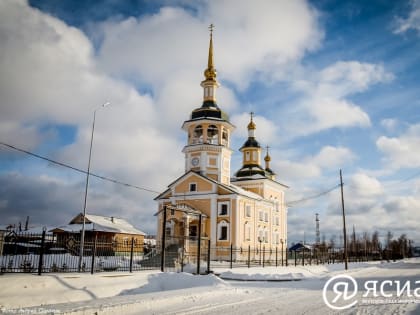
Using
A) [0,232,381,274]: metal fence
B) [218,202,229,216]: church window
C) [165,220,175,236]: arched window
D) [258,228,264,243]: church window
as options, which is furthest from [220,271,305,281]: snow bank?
[258,228,264,243]: church window

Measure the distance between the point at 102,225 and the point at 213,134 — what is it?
49.7 feet

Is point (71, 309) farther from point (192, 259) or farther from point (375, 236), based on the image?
point (375, 236)

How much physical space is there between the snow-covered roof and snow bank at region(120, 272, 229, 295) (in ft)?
86.6

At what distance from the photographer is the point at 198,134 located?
40812mm

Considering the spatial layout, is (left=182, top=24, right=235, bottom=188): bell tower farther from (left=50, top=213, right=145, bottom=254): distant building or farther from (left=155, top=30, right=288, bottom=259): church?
(left=50, top=213, right=145, bottom=254): distant building

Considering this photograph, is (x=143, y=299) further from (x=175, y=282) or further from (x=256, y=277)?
(x=256, y=277)

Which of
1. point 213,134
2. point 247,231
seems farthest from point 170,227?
point 213,134

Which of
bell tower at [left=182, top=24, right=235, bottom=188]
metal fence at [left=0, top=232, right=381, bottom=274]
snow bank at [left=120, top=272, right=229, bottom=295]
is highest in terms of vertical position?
bell tower at [left=182, top=24, right=235, bottom=188]

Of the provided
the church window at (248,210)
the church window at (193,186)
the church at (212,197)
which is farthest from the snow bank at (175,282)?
the church window at (248,210)

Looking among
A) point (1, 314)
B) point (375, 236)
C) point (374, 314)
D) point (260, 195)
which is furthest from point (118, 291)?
point (375, 236)

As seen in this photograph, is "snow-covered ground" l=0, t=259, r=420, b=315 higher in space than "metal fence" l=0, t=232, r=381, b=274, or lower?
lower

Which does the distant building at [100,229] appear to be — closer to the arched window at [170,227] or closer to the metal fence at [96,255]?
the metal fence at [96,255]

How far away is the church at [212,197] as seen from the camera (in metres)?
36.6

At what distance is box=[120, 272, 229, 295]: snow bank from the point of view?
547 inches
